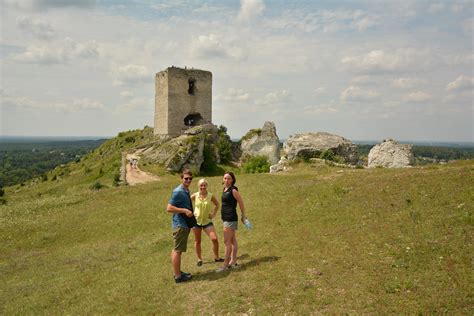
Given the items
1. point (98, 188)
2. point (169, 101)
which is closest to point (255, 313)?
point (98, 188)

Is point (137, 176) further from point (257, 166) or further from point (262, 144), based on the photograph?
point (262, 144)

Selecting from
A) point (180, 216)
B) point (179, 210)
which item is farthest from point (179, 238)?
point (179, 210)

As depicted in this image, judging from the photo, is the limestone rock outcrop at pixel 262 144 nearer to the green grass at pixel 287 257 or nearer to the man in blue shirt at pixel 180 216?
the green grass at pixel 287 257

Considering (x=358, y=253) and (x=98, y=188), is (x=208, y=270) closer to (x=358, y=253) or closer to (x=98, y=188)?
(x=358, y=253)

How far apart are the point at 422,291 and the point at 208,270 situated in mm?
6105

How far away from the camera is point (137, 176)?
36969 millimetres

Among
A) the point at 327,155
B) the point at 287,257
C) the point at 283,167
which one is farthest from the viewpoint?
the point at 327,155

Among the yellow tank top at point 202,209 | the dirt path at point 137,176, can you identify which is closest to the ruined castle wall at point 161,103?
the dirt path at point 137,176

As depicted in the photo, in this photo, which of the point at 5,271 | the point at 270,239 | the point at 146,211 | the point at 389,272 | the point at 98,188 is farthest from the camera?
the point at 98,188

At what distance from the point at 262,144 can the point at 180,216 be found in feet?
141

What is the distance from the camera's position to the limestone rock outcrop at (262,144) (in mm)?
53531

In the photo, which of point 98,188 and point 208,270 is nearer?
point 208,270

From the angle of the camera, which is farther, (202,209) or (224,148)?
(224,148)

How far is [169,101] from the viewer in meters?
47.0
